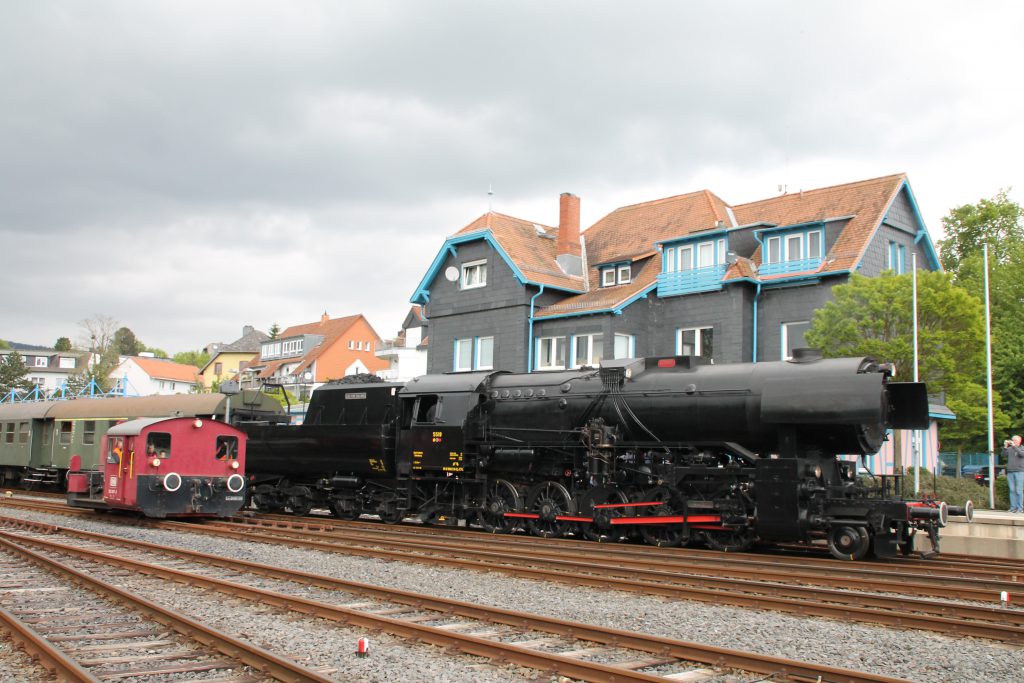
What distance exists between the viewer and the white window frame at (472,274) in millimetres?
32469

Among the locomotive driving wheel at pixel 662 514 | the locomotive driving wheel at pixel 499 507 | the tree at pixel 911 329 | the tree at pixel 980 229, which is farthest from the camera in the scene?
the tree at pixel 980 229

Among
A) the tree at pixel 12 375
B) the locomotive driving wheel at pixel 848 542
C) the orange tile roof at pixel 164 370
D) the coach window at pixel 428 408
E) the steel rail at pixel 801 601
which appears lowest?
the steel rail at pixel 801 601

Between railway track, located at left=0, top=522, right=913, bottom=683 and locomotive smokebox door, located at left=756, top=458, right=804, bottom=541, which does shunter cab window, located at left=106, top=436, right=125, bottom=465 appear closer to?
railway track, located at left=0, top=522, right=913, bottom=683

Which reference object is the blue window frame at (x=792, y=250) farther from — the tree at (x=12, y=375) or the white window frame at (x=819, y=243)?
the tree at (x=12, y=375)

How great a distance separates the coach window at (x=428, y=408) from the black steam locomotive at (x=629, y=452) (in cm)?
3

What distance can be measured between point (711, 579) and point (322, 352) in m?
61.3

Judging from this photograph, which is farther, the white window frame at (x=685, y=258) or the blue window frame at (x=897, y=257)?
the white window frame at (x=685, y=258)

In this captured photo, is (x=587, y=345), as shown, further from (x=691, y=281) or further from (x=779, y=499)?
(x=779, y=499)

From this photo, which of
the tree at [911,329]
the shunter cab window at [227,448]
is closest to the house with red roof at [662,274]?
the tree at [911,329]

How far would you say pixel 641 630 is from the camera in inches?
314

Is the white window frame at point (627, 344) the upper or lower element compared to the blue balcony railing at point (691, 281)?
lower

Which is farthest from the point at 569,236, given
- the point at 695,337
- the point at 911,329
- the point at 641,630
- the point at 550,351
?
the point at 641,630

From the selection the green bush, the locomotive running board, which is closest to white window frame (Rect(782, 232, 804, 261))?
the green bush

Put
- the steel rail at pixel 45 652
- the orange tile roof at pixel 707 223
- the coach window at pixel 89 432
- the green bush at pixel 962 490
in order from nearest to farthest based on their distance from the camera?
1. the steel rail at pixel 45 652
2. the green bush at pixel 962 490
3. the coach window at pixel 89 432
4. the orange tile roof at pixel 707 223
